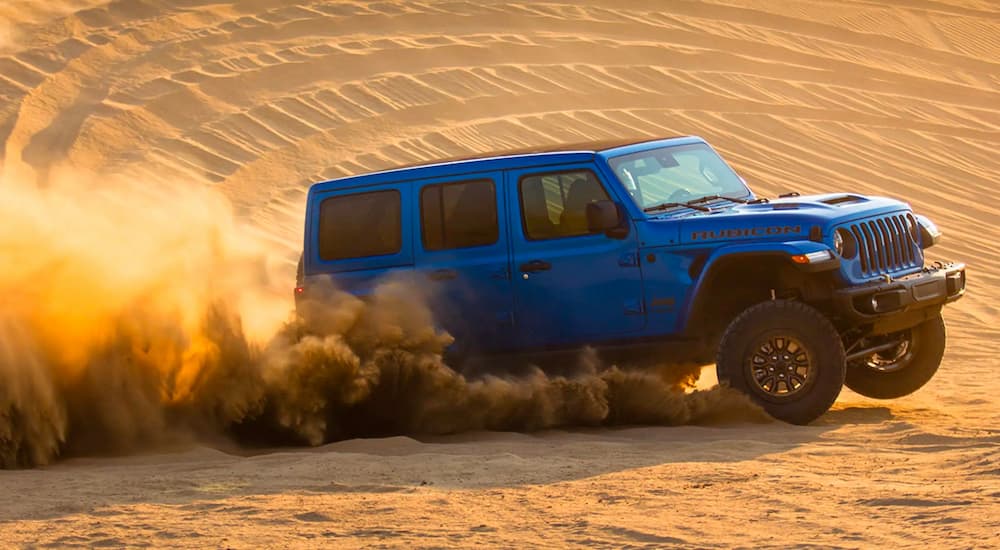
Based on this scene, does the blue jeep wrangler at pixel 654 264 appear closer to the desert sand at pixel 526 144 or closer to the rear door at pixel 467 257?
the rear door at pixel 467 257

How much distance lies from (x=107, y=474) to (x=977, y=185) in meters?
15.7

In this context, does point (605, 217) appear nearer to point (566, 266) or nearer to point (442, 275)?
A: point (566, 266)

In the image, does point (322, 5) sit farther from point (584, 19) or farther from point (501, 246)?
point (501, 246)

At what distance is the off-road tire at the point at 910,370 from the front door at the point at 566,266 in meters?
1.85

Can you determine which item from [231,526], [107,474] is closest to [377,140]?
[107,474]

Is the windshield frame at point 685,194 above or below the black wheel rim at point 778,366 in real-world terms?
above

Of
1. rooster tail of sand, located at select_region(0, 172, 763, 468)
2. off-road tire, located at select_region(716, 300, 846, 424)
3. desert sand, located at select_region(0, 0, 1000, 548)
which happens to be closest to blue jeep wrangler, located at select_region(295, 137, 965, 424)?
off-road tire, located at select_region(716, 300, 846, 424)

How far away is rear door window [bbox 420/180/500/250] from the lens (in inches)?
373

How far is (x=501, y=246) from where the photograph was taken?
938cm

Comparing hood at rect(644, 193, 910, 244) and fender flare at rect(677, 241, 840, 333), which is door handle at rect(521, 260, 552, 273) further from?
fender flare at rect(677, 241, 840, 333)

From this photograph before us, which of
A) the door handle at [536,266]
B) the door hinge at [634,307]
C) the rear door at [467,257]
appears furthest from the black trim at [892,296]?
the rear door at [467,257]

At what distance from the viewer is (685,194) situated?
9469 mm

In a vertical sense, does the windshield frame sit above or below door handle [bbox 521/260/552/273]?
above

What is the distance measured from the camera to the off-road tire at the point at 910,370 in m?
9.70
